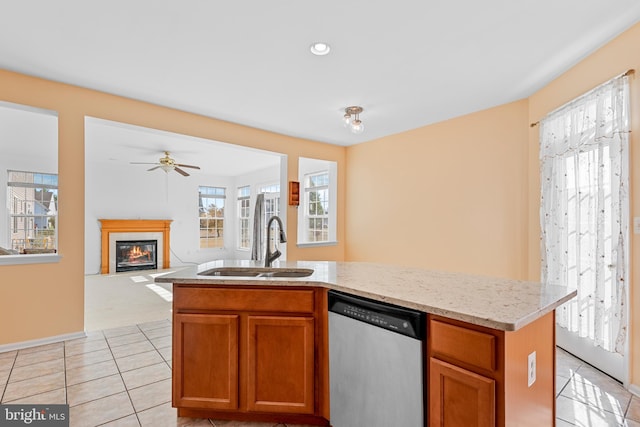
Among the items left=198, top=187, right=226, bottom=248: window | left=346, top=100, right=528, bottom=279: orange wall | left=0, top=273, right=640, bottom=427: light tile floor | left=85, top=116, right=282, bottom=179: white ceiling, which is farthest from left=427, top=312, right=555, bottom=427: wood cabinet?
left=198, top=187, right=226, bottom=248: window

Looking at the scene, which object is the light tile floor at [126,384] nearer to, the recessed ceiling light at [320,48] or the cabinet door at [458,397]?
the cabinet door at [458,397]

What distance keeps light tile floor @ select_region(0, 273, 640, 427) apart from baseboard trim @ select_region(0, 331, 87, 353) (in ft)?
0.18

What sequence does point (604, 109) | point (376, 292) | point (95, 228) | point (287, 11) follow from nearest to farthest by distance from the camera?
point (376, 292)
point (287, 11)
point (604, 109)
point (95, 228)

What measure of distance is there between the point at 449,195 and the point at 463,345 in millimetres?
3123

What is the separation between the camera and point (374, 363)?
1.46m

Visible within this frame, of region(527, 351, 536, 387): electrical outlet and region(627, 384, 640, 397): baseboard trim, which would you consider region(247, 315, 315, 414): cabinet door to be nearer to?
region(527, 351, 536, 387): electrical outlet

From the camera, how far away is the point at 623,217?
2.16m

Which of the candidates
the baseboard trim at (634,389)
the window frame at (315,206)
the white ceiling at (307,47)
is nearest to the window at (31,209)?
the white ceiling at (307,47)

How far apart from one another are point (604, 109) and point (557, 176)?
651 mm

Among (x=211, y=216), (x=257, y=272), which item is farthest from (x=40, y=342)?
(x=211, y=216)

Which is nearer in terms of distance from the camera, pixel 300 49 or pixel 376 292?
pixel 376 292

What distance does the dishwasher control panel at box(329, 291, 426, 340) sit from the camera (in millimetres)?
1290

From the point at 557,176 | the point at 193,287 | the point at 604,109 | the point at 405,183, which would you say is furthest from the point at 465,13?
the point at 405,183

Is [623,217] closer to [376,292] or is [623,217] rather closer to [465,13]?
[465,13]
